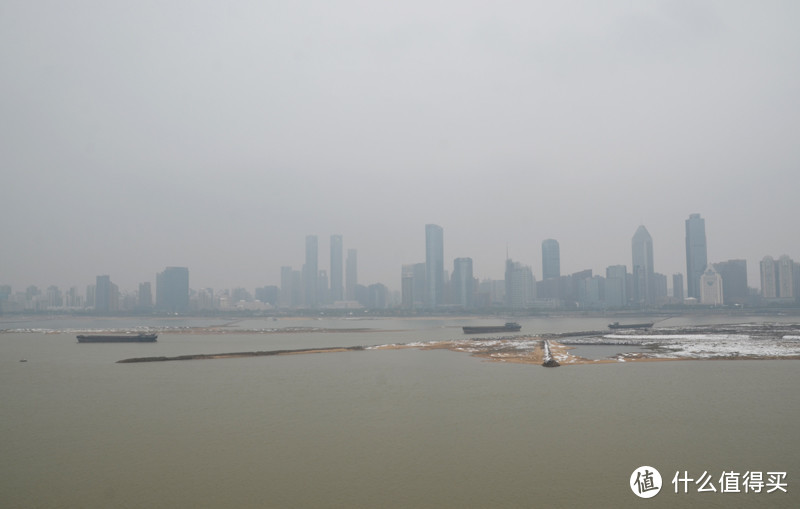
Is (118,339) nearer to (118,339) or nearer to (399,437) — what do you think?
(118,339)

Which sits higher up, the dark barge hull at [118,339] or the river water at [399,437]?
the river water at [399,437]

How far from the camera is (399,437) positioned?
76.7ft

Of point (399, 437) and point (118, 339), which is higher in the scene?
point (399, 437)

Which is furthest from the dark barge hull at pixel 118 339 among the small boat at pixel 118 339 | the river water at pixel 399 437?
the river water at pixel 399 437

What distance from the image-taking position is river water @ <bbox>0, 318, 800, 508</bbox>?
16.9 m

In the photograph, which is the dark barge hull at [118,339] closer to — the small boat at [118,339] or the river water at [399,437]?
the small boat at [118,339]

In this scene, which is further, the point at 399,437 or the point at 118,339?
the point at 118,339

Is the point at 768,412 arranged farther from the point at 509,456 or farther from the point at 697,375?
the point at 509,456

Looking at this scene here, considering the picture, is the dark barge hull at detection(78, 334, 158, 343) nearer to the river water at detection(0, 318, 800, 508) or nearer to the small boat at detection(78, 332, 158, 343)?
the small boat at detection(78, 332, 158, 343)

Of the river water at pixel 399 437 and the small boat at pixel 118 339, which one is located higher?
the river water at pixel 399 437

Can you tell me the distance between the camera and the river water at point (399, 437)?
16938 mm

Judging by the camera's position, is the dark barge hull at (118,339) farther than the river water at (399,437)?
Yes

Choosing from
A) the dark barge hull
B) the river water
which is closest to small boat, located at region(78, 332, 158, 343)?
the dark barge hull

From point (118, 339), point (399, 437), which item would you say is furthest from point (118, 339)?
point (399, 437)
